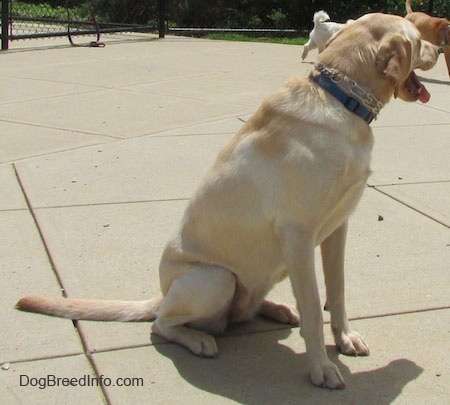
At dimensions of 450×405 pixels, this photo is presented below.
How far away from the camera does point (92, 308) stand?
12.1 feet

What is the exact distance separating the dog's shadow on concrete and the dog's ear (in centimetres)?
123

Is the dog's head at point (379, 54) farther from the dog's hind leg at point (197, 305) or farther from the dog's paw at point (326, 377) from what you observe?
the dog's paw at point (326, 377)

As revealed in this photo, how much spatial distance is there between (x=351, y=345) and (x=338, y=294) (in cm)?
23

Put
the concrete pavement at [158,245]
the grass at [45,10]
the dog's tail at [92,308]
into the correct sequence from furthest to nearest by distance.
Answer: the grass at [45,10] < the dog's tail at [92,308] < the concrete pavement at [158,245]

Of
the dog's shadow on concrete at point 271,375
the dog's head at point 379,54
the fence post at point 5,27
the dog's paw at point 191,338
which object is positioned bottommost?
the dog's shadow on concrete at point 271,375

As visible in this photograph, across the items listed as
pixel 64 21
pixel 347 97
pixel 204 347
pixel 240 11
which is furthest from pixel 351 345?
pixel 240 11

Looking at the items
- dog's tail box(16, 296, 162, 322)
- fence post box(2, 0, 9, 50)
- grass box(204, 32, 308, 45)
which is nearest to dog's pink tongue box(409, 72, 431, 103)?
dog's tail box(16, 296, 162, 322)

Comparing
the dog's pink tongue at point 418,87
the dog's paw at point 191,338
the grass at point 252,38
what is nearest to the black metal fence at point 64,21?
the grass at point 252,38

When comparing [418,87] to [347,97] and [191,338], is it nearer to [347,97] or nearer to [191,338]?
[347,97]

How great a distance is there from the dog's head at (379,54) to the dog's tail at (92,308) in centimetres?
139

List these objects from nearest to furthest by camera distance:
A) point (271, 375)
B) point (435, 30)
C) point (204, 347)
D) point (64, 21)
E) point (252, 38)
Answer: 1. point (271, 375)
2. point (204, 347)
3. point (435, 30)
4. point (64, 21)
5. point (252, 38)

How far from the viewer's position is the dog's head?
3113 millimetres

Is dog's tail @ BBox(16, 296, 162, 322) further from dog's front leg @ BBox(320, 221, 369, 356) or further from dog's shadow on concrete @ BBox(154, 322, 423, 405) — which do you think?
dog's front leg @ BBox(320, 221, 369, 356)

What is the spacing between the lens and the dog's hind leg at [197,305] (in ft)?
11.1
